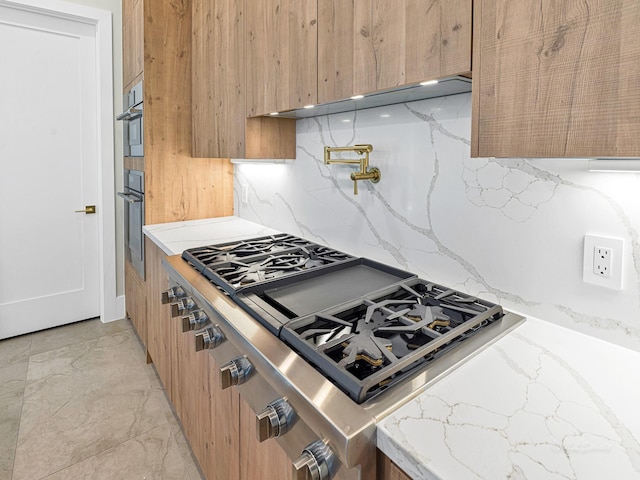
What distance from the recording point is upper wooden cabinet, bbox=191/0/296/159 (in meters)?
1.74

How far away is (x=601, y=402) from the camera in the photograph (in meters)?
0.72

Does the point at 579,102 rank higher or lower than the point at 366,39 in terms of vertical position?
lower

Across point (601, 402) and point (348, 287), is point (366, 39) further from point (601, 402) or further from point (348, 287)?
point (601, 402)

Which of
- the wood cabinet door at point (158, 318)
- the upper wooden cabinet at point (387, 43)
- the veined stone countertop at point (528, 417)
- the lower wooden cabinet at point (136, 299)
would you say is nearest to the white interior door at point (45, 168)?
the lower wooden cabinet at point (136, 299)

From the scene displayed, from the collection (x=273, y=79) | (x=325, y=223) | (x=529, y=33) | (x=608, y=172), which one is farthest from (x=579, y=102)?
(x=325, y=223)

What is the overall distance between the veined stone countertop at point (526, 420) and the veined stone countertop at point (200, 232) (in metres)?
1.40

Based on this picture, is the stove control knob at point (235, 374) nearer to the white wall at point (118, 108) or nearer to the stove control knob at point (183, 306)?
the stove control knob at point (183, 306)

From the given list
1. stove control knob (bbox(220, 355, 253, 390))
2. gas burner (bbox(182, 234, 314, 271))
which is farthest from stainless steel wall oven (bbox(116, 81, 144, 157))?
stove control knob (bbox(220, 355, 253, 390))

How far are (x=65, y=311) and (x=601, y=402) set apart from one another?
352 centimetres

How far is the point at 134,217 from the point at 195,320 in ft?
5.19

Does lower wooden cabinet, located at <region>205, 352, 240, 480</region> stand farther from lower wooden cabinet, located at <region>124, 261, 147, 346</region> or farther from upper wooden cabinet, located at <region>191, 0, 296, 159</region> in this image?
lower wooden cabinet, located at <region>124, 261, 147, 346</region>

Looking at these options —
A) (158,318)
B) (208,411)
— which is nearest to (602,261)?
(208,411)

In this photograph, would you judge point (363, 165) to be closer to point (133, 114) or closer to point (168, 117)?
point (168, 117)

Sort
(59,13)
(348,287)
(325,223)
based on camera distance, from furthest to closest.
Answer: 1. (59,13)
2. (325,223)
3. (348,287)
